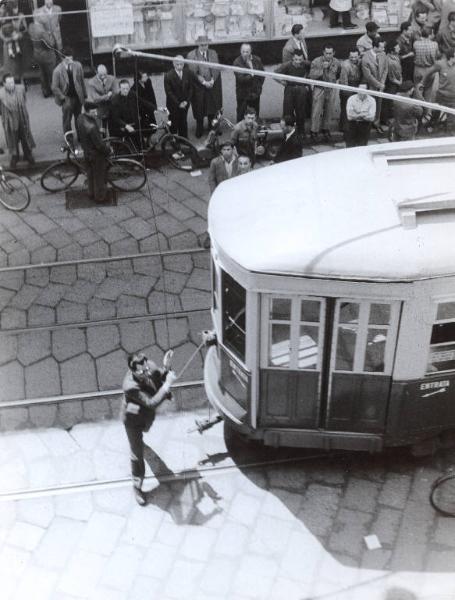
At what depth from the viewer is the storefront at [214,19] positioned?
51.0ft

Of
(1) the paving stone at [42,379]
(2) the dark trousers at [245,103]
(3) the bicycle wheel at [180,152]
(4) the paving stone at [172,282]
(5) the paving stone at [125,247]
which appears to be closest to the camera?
(1) the paving stone at [42,379]

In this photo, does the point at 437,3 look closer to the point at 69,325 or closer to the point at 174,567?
the point at 69,325

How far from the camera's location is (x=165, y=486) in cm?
873

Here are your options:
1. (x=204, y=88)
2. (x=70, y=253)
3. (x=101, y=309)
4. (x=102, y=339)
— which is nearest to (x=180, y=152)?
(x=204, y=88)

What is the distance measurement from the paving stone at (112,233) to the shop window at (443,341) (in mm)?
5699

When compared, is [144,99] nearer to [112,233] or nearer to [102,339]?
[112,233]

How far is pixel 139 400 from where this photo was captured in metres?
8.16

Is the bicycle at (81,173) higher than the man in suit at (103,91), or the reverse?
the man in suit at (103,91)

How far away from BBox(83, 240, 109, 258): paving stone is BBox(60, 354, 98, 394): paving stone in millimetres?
2101

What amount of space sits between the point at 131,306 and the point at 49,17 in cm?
712

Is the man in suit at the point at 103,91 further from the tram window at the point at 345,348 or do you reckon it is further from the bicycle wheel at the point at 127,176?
Answer: the tram window at the point at 345,348

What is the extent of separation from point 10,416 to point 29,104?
809cm

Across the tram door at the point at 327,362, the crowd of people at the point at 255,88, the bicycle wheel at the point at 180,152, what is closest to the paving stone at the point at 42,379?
the tram door at the point at 327,362

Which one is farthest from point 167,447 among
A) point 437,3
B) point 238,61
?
point 437,3
